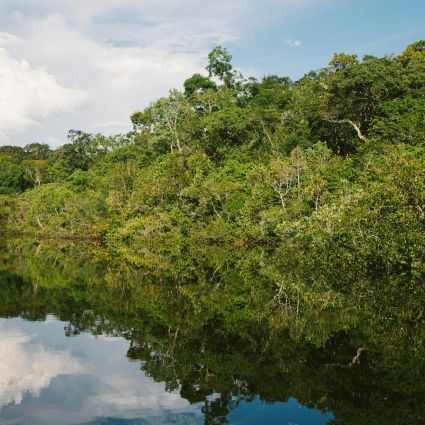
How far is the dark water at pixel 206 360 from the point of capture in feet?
27.8

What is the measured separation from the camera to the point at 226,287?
820 inches

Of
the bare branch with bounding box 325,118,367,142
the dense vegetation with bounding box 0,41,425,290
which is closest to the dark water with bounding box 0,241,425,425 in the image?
the dense vegetation with bounding box 0,41,425,290

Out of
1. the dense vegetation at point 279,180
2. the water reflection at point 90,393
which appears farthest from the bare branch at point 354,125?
the water reflection at point 90,393

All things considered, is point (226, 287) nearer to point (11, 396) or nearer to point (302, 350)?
point (302, 350)

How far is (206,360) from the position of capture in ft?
36.2

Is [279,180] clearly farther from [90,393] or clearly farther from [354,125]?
[90,393]

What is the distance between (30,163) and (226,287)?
273 feet

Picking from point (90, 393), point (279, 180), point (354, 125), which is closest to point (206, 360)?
point (90, 393)

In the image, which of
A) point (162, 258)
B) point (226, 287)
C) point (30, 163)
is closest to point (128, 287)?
point (226, 287)

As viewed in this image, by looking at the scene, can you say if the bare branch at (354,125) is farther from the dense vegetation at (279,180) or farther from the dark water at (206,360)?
the dark water at (206,360)

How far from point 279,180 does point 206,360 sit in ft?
102

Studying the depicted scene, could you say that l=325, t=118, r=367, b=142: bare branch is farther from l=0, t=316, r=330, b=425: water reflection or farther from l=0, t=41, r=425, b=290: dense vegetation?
l=0, t=316, r=330, b=425: water reflection

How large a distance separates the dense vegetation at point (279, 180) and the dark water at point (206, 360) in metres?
5.60

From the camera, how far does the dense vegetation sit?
71.1ft
